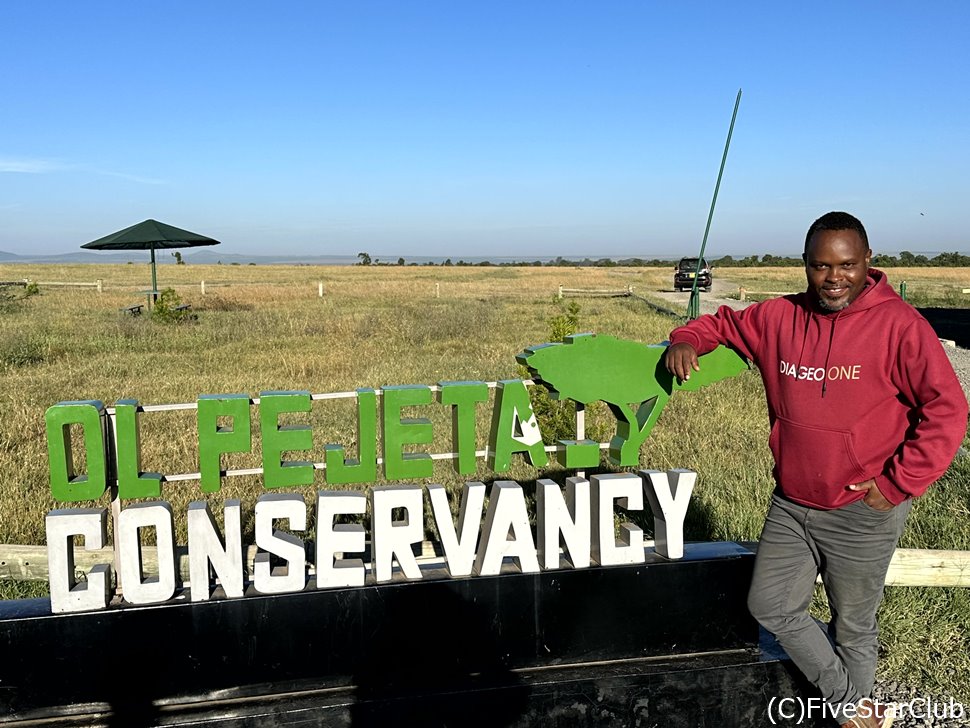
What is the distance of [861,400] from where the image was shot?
3332 mm

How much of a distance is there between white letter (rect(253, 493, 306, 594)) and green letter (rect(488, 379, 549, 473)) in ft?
3.15

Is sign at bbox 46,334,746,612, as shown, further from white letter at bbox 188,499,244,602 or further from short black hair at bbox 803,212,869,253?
short black hair at bbox 803,212,869,253

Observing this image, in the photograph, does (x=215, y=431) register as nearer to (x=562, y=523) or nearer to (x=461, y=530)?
(x=461, y=530)

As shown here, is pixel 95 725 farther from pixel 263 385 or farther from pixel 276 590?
pixel 263 385

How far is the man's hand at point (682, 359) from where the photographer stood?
13.1 ft

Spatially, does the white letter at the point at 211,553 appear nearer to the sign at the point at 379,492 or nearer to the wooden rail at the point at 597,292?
the sign at the point at 379,492

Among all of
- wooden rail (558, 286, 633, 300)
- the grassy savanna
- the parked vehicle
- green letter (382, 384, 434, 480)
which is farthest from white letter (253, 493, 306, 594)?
the parked vehicle

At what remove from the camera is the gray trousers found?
3439 millimetres

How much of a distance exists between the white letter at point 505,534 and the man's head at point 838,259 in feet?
5.18

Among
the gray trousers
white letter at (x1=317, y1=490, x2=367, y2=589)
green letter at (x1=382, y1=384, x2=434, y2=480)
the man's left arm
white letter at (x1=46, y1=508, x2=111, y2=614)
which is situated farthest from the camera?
green letter at (x1=382, y1=384, x2=434, y2=480)

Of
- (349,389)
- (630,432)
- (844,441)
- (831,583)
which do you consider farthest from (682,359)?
(349,389)

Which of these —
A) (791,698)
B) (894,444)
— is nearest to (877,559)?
(894,444)

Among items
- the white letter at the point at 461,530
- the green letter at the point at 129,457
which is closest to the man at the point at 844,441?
the white letter at the point at 461,530

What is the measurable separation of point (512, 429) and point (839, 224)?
175cm
